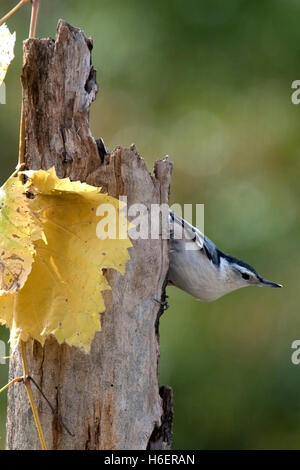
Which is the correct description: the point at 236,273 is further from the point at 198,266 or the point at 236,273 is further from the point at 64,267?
the point at 64,267

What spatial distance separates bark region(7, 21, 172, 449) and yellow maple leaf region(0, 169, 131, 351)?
15 centimetres

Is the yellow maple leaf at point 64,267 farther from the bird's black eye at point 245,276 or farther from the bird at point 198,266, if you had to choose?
the bird's black eye at point 245,276

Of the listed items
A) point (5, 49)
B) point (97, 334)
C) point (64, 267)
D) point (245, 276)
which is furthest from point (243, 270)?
point (5, 49)

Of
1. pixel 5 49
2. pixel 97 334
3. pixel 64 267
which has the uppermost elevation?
pixel 5 49

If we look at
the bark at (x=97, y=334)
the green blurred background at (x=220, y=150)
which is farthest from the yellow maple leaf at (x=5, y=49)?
the green blurred background at (x=220, y=150)

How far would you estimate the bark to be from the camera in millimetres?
1577

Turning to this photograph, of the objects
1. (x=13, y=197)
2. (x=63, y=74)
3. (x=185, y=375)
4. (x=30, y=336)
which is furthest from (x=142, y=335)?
(x=185, y=375)

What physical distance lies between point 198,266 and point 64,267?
2.53 ft

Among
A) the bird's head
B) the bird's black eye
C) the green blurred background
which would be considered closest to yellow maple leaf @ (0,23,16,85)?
the bird's head

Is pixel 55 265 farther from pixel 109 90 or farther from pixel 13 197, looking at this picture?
pixel 109 90

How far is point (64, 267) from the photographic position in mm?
1449

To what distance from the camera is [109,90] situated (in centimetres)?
352

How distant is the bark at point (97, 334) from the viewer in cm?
158

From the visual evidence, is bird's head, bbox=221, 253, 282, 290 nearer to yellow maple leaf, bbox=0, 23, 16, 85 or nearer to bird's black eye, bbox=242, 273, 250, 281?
bird's black eye, bbox=242, 273, 250, 281
